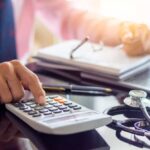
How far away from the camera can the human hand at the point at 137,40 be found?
3.13 feet

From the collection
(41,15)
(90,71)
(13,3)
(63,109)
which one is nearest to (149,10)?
(41,15)

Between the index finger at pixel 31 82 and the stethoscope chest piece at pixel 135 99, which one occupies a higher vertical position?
the index finger at pixel 31 82

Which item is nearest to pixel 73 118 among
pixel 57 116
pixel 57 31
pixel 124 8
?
pixel 57 116

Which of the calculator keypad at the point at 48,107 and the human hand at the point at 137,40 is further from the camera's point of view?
the human hand at the point at 137,40

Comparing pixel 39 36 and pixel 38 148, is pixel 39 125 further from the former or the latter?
pixel 39 36

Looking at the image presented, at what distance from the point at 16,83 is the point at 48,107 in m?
0.11

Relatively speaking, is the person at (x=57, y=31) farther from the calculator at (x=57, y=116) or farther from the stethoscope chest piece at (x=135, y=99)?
the stethoscope chest piece at (x=135, y=99)

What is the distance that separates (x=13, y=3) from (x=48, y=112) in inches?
33.6

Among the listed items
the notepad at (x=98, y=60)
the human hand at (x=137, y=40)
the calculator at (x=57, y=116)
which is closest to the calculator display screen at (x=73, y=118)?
the calculator at (x=57, y=116)

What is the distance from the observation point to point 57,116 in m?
0.60

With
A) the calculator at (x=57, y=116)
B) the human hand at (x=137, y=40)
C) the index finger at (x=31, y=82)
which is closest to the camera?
the calculator at (x=57, y=116)

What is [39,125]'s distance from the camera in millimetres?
581

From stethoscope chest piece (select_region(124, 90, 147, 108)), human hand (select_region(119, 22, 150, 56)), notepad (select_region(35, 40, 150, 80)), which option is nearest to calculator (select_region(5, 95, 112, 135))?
stethoscope chest piece (select_region(124, 90, 147, 108))

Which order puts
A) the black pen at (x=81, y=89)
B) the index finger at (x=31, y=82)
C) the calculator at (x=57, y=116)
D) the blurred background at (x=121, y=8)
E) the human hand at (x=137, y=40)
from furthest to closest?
1. the blurred background at (x=121, y=8)
2. the human hand at (x=137, y=40)
3. the black pen at (x=81, y=89)
4. the index finger at (x=31, y=82)
5. the calculator at (x=57, y=116)
